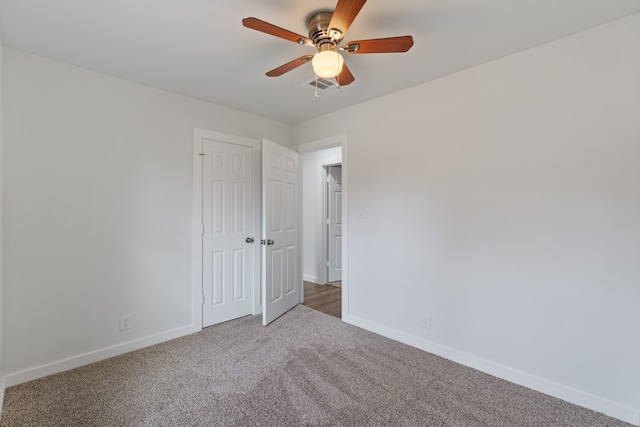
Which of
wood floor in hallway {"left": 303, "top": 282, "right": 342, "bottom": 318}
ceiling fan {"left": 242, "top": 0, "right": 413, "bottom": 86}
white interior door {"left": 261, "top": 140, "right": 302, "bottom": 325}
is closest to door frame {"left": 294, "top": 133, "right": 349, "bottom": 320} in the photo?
wood floor in hallway {"left": 303, "top": 282, "right": 342, "bottom": 318}

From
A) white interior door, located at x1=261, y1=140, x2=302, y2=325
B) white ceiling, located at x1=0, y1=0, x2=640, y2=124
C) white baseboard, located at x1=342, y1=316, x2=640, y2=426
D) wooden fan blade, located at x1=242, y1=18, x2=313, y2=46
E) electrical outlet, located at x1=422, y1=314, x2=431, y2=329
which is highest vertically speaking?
white ceiling, located at x1=0, y1=0, x2=640, y2=124

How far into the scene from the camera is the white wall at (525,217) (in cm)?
174

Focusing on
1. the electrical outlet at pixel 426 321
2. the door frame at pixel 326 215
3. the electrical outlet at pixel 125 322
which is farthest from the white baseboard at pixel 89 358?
the door frame at pixel 326 215

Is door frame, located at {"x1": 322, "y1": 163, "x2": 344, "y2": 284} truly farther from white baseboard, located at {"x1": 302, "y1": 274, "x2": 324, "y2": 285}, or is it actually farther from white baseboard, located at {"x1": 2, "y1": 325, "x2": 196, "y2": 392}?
white baseboard, located at {"x1": 2, "y1": 325, "x2": 196, "y2": 392}

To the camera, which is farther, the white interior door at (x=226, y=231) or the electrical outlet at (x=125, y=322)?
the white interior door at (x=226, y=231)

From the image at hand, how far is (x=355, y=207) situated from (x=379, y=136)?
2.58 feet

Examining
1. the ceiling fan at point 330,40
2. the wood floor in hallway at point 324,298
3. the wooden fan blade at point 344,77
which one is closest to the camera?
the ceiling fan at point 330,40

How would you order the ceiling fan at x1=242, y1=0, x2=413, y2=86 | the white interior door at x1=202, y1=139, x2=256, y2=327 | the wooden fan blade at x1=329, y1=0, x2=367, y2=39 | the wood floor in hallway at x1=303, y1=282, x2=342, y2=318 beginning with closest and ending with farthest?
1. the wooden fan blade at x1=329, y1=0, x2=367, y2=39
2. the ceiling fan at x1=242, y1=0, x2=413, y2=86
3. the white interior door at x1=202, y1=139, x2=256, y2=327
4. the wood floor in hallway at x1=303, y1=282, x2=342, y2=318

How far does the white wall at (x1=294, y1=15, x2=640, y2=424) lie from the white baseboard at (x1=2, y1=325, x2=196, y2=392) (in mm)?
2054

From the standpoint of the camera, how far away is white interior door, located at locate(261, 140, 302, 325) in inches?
122

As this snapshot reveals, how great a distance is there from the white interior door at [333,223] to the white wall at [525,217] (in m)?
1.99

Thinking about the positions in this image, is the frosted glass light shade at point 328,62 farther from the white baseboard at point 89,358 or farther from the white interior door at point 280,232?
the white baseboard at point 89,358

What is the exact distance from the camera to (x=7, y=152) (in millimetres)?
1998

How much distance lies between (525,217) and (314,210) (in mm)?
3261
